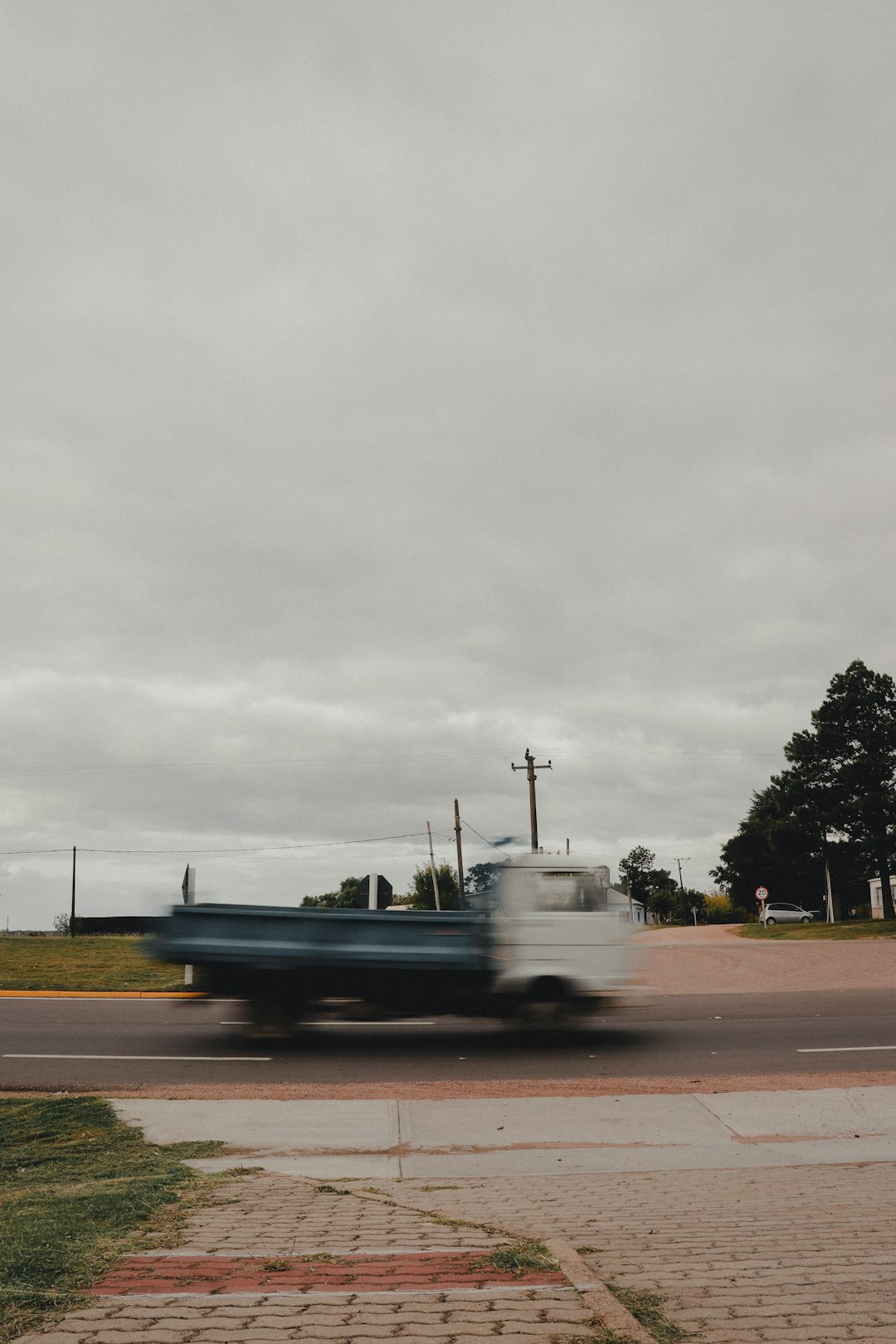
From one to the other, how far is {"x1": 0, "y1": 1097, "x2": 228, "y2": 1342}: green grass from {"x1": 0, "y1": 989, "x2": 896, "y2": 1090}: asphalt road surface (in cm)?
211

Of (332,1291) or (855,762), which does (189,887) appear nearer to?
(332,1291)

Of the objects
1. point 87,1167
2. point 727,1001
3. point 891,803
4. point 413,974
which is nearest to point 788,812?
point 891,803

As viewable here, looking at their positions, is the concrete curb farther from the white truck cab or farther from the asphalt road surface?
→ the white truck cab

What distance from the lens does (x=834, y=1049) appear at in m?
12.9

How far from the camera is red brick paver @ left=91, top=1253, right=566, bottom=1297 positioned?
4.18 m

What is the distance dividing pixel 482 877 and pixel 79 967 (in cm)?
1410

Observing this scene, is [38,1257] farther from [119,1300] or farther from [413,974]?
[413,974]

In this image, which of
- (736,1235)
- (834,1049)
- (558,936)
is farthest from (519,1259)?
(834,1049)

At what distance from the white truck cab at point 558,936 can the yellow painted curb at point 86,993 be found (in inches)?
324

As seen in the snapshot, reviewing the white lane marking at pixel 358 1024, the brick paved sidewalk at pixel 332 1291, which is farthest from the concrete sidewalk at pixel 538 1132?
the white lane marking at pixel 358 1024

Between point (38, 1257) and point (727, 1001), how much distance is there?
15364 millimetres

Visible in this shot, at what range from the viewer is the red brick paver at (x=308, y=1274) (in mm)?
4176

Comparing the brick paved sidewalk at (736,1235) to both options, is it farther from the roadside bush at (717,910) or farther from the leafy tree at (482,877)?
the roadside bush at (717,910)

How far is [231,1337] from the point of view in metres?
3.61
